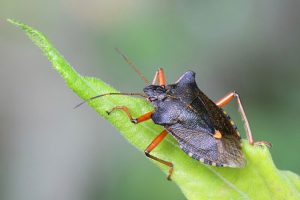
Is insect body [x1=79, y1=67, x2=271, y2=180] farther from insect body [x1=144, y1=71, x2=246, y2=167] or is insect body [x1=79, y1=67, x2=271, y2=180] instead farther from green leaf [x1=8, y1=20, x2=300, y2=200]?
green leaf [x1=8, y1=20, x2=300, y2=200]

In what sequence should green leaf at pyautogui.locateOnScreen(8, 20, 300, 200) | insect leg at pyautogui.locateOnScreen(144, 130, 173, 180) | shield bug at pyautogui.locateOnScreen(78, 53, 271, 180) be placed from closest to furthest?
green leaf at pyautogui.locateOnScreen(8, 20, 300, 200) < insect leg at pyautogui.locateOnScreen(144, 130, 173, 180) < shield bug at pyautogui.locateOnScreen(78, 53, 271, 180)

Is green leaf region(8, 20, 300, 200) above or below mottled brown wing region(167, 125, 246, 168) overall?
below

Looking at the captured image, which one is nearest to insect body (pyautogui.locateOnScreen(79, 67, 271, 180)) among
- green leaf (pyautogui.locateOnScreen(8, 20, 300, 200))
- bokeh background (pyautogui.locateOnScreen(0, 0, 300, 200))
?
green leaf (pyautogui.locateOnScreen(8, 20, 300, 200))

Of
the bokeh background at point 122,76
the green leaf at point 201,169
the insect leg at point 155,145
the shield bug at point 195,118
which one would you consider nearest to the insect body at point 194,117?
the shield bug at point 195,118

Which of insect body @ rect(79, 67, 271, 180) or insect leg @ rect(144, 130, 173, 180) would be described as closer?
insect leg @ rect(144, 130, 173, 180)

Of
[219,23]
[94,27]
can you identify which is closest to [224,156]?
[219,23]
